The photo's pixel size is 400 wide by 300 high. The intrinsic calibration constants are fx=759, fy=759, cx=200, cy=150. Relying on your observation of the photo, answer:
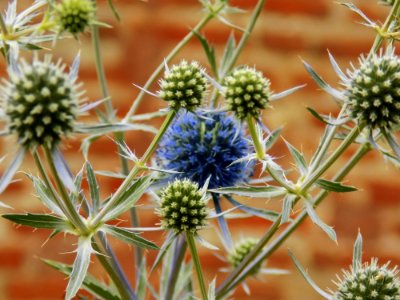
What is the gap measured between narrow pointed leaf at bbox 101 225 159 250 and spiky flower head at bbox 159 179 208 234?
0.13 ft

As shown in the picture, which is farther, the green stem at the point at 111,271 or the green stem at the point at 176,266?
the green stem at the point at 176,266

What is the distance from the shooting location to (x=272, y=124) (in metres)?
1.69

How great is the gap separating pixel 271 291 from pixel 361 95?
115cm

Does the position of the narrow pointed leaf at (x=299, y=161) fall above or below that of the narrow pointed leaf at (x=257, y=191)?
above

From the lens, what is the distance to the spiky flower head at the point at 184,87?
662 millimetres

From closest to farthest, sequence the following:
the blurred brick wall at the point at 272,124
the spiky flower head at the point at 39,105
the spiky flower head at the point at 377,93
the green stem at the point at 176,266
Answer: the spiky flower head at the point at 39,105 < the spiky flower head at the point at 377,93 < the green stem at the point at 176,266 < the blurred brick wall at the point at 272,124

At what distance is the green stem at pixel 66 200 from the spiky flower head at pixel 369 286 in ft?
0.77

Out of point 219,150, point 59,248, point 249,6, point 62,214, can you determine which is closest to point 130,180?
point 62,214

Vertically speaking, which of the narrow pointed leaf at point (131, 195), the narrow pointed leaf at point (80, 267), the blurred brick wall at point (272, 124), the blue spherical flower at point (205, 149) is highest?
the blurred brick wall at point (272, 124)

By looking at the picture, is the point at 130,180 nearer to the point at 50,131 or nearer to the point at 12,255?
the point at 50,131

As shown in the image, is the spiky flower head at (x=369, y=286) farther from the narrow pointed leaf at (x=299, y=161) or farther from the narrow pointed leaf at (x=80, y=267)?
the narrow pointed leaf at (x=80, y=267)

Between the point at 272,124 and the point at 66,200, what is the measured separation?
3.70 feet

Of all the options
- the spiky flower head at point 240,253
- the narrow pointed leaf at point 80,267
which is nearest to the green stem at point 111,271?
the narrow pointed leaf at point 80,267

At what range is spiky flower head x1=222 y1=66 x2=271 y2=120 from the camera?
2.22 ft
